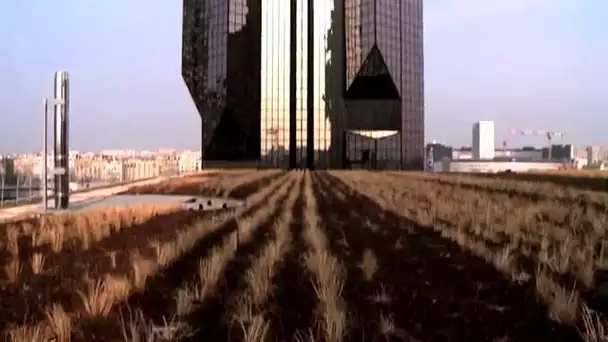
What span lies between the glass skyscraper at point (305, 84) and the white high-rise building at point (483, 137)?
66383mm

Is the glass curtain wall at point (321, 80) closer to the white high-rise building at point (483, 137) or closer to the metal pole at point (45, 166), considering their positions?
the metal pole at point (45, 166)

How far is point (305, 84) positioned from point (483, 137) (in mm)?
85439

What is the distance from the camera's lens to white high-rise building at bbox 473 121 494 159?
15075 cm

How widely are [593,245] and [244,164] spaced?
232ft

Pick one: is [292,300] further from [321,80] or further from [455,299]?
[321,80]

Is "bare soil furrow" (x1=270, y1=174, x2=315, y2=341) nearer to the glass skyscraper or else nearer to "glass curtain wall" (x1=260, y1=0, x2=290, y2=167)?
the glass skyscraper

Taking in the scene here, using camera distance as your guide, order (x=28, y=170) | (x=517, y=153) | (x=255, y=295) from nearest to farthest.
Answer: (x=255, y=295) < (x=28, y=170) < (x=517, y=153)

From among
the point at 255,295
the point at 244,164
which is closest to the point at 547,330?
the point at 255,295

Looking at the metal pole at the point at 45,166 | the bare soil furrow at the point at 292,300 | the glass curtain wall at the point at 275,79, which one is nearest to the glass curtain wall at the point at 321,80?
the glass curtain wall at the point at 275,79

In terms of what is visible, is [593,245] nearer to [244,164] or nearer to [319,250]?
[319,250]

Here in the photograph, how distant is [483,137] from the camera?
15450cm

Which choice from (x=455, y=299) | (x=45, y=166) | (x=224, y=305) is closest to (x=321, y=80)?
(x=45, y=166)

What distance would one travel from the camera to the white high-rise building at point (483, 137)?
151 metres

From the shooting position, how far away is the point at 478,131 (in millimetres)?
154625
